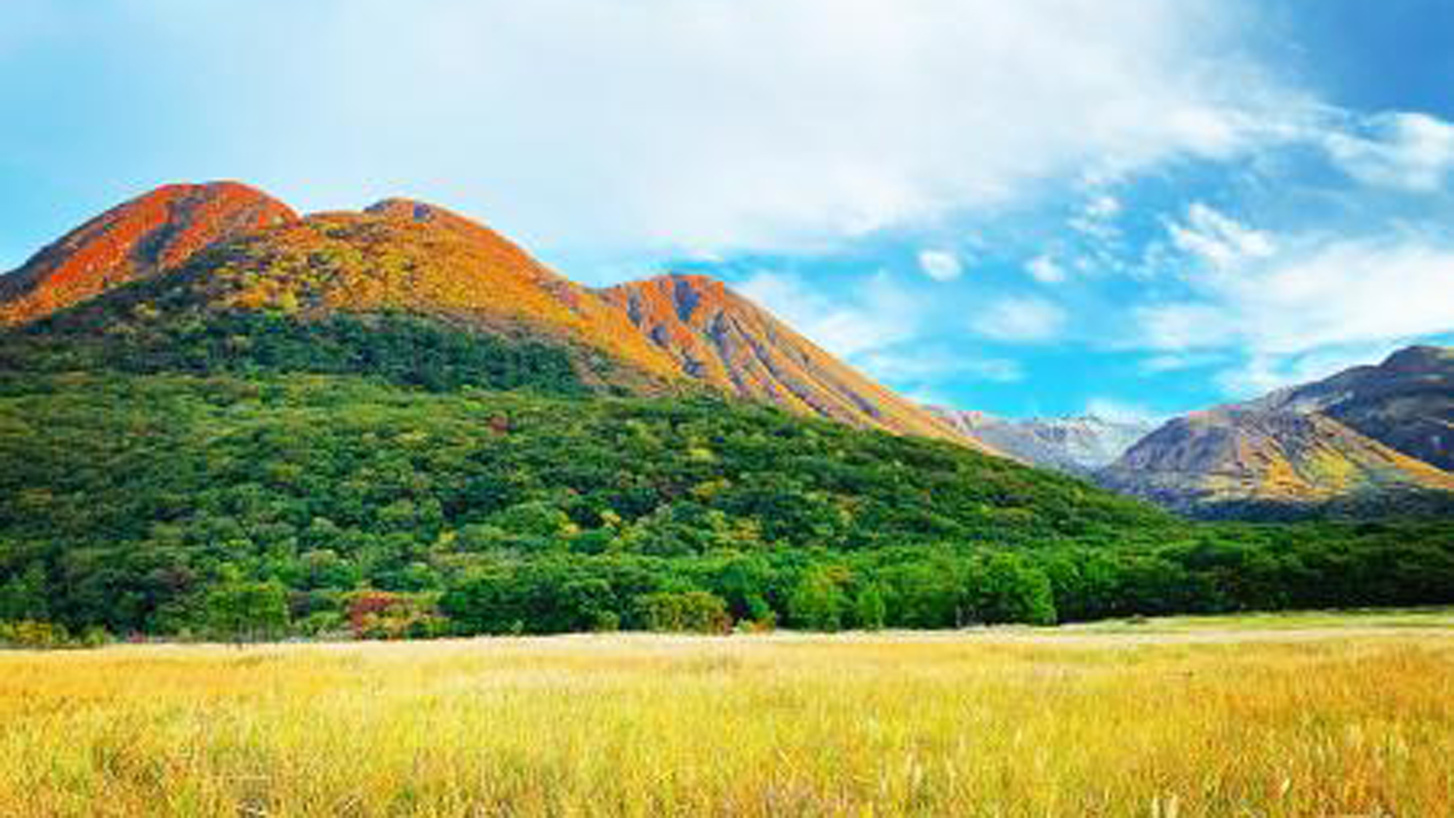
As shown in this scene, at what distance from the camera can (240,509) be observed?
388 ft

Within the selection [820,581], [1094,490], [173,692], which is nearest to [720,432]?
[1094,490]

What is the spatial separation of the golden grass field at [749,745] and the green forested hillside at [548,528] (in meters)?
61.7

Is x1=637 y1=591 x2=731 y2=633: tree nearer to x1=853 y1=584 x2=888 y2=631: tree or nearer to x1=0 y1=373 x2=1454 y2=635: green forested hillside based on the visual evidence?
x1=0 y1=373 x2=1454 y2=635: green forested hillside

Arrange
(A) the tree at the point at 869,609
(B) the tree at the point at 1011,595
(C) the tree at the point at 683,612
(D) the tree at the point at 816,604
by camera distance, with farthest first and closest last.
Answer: (B) the tree at the point at 1011,595 < (A) the tree at the point at 869,609 < (D) the tree at the point at 816,604 < (C) the tree at the point at 683,612

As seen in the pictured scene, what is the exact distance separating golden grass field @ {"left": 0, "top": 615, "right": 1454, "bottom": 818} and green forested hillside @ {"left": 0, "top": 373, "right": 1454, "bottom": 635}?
2429 inches

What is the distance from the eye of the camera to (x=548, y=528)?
128 metres

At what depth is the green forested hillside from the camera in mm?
84688

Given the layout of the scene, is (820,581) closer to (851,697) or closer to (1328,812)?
(851,697)

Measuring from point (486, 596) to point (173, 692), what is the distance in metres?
72.2

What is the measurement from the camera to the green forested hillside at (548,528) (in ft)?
278

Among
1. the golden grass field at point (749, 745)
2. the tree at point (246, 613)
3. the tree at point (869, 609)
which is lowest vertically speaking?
the tree at point (869, 609)

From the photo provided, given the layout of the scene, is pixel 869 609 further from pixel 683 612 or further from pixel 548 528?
pixel 548 528

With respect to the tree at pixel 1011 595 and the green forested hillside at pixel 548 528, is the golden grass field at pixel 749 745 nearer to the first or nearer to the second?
the green forested hillside at pixel 548 528

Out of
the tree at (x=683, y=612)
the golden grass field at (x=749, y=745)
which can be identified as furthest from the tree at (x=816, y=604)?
the golden grass field at (x=749, y=745)
